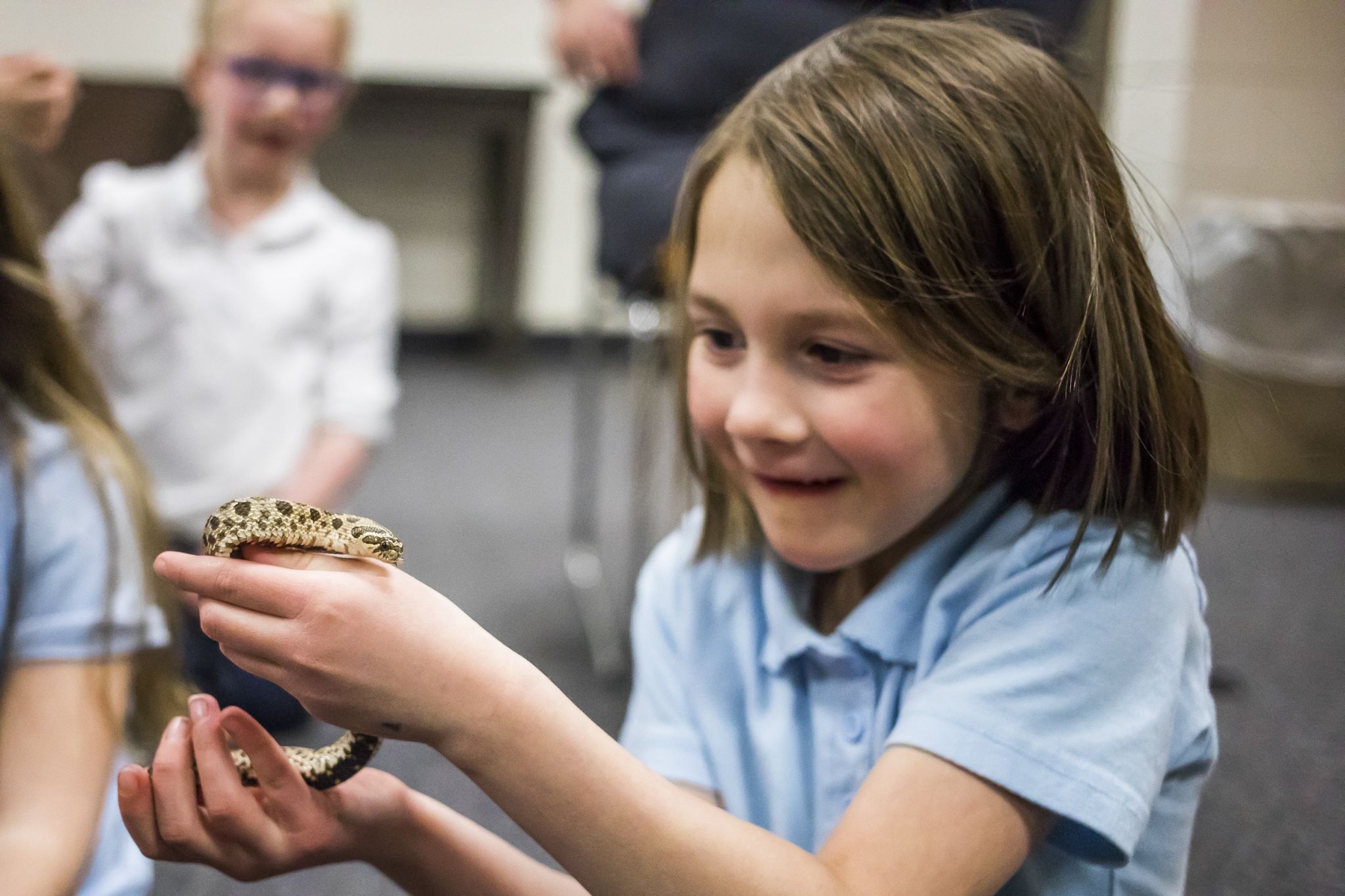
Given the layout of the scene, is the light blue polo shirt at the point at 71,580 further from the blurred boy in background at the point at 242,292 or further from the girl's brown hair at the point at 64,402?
the blurred boy in background at the point at 242,292

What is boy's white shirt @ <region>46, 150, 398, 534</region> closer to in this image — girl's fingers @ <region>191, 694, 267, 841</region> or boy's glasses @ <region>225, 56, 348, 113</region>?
boy's glasses @ <region>225, 56, 348, 113</region>

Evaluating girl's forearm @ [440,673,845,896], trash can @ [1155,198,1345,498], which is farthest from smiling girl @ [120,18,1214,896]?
trash can @ [1155,198,1345,498]

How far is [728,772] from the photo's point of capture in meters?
0.91

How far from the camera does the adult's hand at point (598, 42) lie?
1797 millimetres

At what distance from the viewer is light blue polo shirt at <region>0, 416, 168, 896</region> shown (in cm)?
108

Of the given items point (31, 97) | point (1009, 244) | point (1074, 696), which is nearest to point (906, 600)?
point (1074, 696)

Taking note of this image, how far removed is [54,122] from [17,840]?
2.79ft

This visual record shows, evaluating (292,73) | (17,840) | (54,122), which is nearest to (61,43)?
(292,73)

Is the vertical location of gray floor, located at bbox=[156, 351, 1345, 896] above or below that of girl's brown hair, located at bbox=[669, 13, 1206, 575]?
below

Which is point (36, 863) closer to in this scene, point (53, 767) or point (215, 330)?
point (53, 767)

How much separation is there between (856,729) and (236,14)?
203cm

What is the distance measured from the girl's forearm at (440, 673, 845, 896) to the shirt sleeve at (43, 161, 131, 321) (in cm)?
166

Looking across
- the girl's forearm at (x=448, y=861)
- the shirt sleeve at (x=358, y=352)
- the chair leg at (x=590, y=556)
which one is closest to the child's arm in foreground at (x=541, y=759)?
the girl's forearm at (x=448, y=861)

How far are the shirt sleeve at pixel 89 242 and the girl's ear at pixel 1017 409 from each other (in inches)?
65.8
